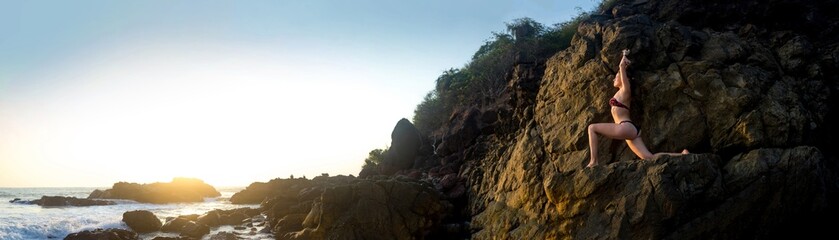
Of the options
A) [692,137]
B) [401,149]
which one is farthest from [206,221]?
[692,137]

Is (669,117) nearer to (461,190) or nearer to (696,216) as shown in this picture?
(696,216)

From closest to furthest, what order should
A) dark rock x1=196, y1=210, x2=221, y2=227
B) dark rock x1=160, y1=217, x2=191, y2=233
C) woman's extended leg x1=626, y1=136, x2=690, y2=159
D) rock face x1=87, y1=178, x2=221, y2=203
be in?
woman's extended leg x1=626, y1=136, x2=690, y2=159 < dark rock x1=160, y1=217, x2=191, y2=233 < dark rock x1=196, y1=210, x2=221, y2=227 < rock face x1=87, y1=178, x2=221, y2=203

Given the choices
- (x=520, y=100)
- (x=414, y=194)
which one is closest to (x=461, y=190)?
(x=414, y=194)

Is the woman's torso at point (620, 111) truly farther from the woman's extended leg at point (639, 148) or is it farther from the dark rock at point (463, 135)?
the dark rock at point (463, 135)

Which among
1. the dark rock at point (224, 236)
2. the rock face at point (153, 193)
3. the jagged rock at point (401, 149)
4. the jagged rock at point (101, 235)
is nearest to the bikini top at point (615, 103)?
the dark rock at point (224, 236)

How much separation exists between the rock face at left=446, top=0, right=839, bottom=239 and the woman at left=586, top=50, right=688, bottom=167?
1.08 feet

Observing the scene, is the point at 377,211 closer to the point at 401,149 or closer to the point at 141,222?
the point at 401,149

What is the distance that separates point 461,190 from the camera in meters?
15.9

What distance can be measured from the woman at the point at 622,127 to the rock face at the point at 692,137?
0.33 m

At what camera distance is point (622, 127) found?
9.05 m

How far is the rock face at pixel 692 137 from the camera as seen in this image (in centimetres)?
805

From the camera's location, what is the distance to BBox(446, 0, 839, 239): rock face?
8.05 m

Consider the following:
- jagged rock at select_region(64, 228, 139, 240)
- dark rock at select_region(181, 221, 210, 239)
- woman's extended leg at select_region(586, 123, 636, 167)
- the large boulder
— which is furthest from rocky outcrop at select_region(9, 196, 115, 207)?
woman's extended leg at select_region(586, 123, 636, 167)

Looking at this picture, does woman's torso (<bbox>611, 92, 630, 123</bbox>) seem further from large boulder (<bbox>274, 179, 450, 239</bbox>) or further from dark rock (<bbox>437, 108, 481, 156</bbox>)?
dark rock (<bbox>437, 108, 481, 156</bbox>)
